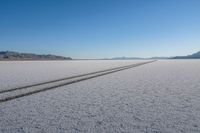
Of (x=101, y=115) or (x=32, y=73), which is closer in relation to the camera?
(x=101, y=115)

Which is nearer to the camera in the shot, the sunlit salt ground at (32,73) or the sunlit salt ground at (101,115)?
the sunlit salt ground at (101,115)

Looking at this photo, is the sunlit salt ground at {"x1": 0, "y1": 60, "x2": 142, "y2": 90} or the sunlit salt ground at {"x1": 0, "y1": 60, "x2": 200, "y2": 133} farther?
the sunlit salt ground at {"x1": 0, "y1": 60, "x2": 142, "y2": 90}

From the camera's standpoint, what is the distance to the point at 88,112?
19.2ft

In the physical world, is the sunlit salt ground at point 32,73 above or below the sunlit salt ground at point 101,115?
below

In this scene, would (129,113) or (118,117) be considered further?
(129,113)

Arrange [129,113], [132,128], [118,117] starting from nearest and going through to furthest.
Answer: [132,128] < [118,117] < [129,113]

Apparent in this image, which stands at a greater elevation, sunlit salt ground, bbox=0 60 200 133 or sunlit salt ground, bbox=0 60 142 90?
sunlit salt ground, bbox=0 60 200 133

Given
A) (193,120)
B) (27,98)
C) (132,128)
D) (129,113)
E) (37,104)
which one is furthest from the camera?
(27,98)

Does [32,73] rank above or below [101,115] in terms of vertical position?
below

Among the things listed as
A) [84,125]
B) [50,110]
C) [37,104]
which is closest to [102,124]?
[84,125]

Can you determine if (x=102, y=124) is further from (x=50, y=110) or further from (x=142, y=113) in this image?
(x=50, y=110)

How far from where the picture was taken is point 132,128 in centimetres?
454

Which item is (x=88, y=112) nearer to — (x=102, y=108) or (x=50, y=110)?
(x=102, y=108)

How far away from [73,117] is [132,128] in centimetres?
156
